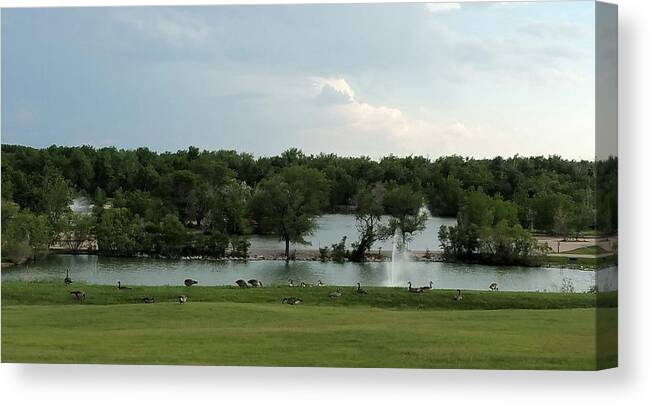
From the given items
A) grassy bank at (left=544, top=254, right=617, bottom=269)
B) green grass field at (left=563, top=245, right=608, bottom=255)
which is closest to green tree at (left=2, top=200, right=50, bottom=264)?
grassy bank at (left=544, top=254, right=617, bottom=269)

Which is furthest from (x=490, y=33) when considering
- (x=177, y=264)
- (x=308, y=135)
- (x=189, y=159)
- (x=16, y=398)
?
(x=16, y=398)

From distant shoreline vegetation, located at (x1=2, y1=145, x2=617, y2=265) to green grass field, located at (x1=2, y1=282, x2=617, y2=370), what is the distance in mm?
522

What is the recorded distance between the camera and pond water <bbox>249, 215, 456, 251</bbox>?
1148cm

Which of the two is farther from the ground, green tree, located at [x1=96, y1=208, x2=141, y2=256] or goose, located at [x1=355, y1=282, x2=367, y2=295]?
green tree, located at [x1=96, y1=208, x2=141, y2=256]

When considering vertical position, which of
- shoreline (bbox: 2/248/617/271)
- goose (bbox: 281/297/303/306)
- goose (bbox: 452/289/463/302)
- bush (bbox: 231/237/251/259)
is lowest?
goose (bbox: 281/297/303/306)

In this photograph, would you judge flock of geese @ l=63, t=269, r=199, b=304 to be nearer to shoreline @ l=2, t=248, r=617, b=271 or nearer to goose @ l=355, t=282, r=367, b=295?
shoreline @ l=2, t=248, r=617, b=271

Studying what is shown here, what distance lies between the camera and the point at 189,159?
11828 mm

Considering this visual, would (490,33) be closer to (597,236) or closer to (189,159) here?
(597,236)

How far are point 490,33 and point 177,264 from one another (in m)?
4.61

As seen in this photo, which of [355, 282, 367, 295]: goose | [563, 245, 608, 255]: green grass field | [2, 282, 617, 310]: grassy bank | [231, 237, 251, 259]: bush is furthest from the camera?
[231, 237, 251, 259]: bush

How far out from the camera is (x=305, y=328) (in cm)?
1123

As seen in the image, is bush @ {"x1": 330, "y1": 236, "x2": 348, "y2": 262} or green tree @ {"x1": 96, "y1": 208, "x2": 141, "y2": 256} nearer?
bush @ {"x1": 330, "y1": 236, "x2": 348, "y2": 262}

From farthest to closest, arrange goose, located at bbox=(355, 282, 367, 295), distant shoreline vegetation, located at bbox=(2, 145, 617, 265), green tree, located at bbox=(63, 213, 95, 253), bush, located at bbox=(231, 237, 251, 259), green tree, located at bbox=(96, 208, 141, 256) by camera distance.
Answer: green tree, located at bbox=(63, 213, 95, 253) → green tree, located at bbox=(96, 208, 141, 256) → bush, located at bbox=(231, 237, 251, 259) → goose, located at bbox=(355, 282, 367, 295) → distant shoreline vegetation, located at bbox=(2, 145, 617, 265)

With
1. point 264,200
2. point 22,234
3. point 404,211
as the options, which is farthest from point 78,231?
point 404,211
